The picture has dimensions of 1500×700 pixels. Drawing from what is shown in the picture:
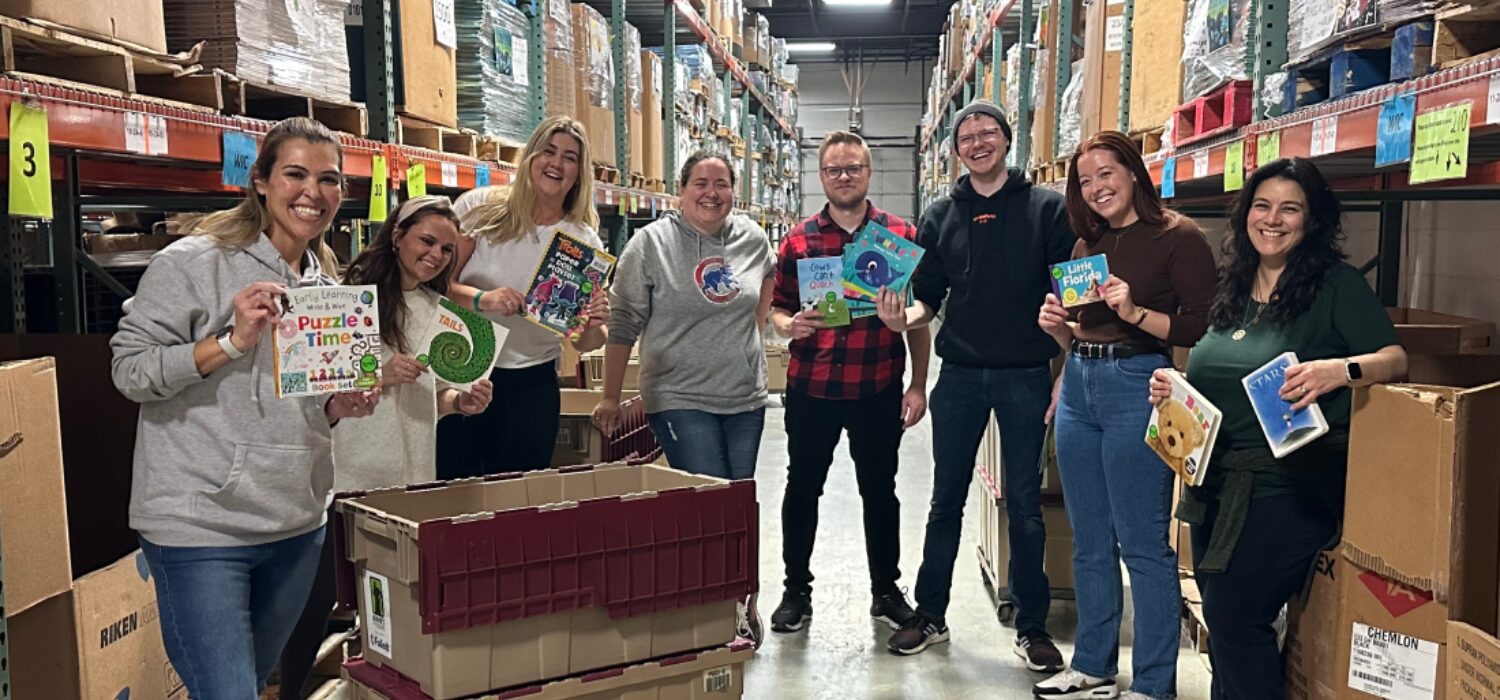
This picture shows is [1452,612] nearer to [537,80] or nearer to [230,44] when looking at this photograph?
[230,44]

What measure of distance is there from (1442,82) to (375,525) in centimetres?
213

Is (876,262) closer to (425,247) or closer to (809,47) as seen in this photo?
(425,247)

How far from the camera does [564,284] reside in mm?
3129

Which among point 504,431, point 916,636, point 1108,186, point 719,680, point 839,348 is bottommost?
point 916,636

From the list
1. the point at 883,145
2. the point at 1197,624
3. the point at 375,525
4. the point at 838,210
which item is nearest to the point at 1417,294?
the point at 1197,624

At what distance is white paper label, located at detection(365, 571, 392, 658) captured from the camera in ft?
7.00

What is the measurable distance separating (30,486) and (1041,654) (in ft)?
Answer: 9.80

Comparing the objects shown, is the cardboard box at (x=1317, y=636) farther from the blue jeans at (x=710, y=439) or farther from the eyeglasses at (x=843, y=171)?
the eyeglasses at (x=843, y=171)

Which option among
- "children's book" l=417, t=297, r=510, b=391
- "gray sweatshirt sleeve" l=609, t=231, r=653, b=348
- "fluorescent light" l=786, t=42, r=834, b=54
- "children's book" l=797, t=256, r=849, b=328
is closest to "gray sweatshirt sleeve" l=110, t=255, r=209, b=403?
"children's book" l=417, t=297, r=510, b=391

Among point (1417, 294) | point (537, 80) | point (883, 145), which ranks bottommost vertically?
point (1417, 294)

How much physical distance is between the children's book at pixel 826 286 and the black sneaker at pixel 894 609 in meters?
1.17

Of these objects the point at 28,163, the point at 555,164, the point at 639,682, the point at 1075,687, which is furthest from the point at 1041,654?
the point at 28,163

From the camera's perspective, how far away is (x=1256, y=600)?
2504mm

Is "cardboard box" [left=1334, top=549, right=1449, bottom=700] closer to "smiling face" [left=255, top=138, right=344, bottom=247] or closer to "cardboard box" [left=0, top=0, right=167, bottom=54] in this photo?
"smiling face" [left=255, top=138, right=344, bottom=247]
